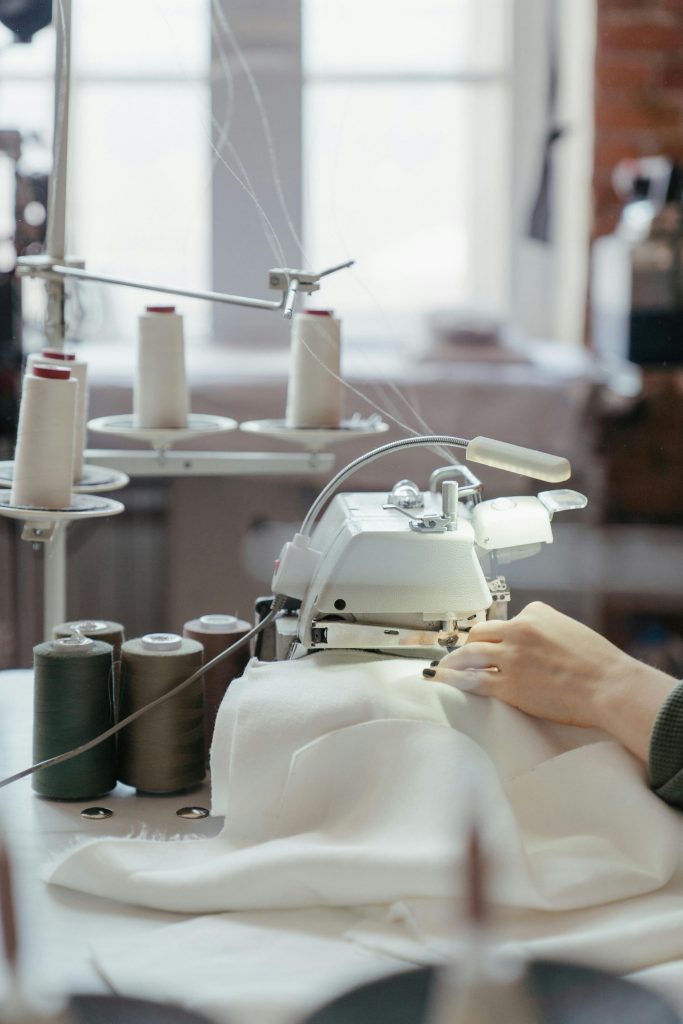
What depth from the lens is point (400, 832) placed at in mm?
863

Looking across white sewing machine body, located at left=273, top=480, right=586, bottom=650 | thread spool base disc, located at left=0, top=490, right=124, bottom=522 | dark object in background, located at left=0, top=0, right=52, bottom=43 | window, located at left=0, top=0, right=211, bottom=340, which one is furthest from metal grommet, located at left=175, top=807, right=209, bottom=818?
window, located at left=0, top=0, right=211, bottom=340

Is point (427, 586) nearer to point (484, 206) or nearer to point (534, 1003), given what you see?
point (534, 1003)

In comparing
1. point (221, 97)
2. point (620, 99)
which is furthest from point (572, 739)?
point (620, 99)

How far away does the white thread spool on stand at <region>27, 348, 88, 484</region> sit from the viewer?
1215 millimetres

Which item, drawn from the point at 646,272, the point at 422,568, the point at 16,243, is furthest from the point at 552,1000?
the point at 646,272

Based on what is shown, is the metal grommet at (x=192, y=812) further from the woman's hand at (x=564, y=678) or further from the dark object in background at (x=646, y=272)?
the dark object in background at (x=646, y=272)

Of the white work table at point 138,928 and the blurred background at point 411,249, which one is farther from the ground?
the blurred background at point 411,249

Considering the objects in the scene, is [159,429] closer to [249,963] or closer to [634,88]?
[249,963]

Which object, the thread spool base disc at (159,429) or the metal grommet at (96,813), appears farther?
the thread spool base disc at (159,429)

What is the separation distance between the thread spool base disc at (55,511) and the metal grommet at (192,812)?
28cm

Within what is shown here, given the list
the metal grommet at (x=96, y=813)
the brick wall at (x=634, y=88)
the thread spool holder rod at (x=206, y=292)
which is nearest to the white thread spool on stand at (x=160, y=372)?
the thread spool holder rod at (x=206, y=292)

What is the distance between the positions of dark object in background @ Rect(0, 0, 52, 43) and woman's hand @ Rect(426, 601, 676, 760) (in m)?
0.82

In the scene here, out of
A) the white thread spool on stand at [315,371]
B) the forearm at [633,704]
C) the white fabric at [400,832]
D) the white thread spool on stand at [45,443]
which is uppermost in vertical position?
the white thread spool on stand at [315,371]

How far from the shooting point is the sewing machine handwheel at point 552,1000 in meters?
0.54
